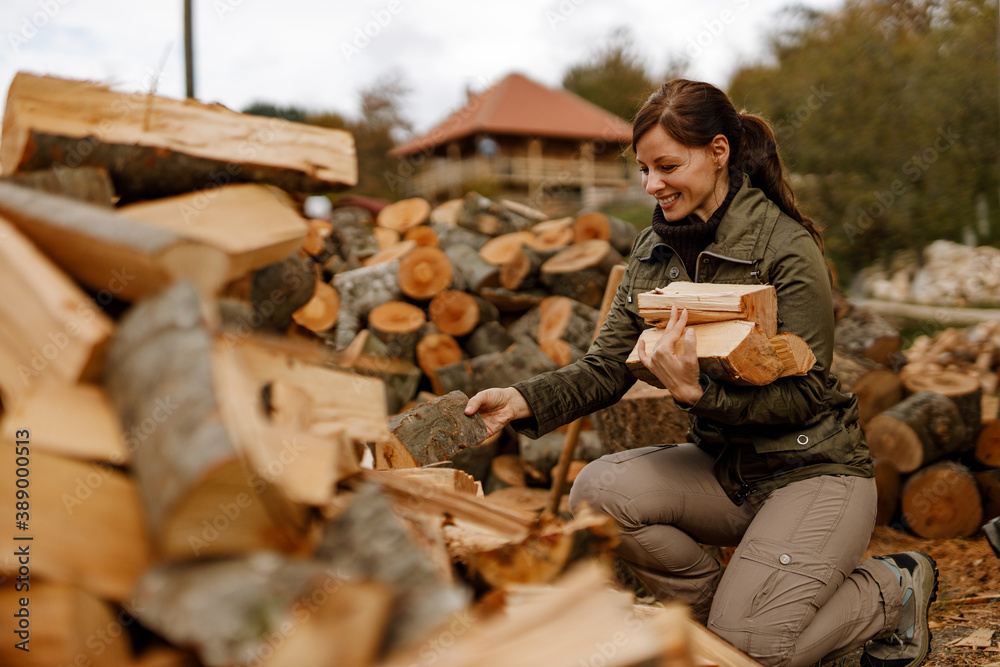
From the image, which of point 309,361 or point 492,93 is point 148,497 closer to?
point 309,361

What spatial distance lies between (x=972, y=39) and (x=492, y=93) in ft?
45.3

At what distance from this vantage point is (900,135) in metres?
10.7

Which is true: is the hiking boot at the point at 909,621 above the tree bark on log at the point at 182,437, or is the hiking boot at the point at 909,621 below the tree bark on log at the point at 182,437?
below

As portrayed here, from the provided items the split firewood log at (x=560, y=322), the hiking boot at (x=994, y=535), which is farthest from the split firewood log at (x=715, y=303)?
the split firewood log at (x=560, y=322)

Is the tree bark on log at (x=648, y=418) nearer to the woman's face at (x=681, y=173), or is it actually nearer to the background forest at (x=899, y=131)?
the woman's face at (x=681, y=173)

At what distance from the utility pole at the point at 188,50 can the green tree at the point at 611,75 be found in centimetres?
2002

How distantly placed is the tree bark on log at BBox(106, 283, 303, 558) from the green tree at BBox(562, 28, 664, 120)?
2618 cm

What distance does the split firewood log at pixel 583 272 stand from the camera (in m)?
5.00

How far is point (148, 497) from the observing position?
39.3 inches

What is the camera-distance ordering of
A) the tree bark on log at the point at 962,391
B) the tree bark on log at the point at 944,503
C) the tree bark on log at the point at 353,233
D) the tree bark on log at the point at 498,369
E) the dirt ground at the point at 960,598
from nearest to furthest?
1. the dirt ground at the point at 960,598
2. the tree bark on log at the point at 944,503
3. the tree bark on log at the point at 962,391
4. the tree bark on log at the point at 498,369
5. the tree bark on log at the point at 353,233

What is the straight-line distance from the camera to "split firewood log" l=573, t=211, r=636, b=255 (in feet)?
17.7

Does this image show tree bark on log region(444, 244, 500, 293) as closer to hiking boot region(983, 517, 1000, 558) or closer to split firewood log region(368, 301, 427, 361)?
split firewood log region(368, 301, 427, 361)

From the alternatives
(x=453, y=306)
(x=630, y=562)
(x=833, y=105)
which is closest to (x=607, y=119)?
(x=833, y=105)

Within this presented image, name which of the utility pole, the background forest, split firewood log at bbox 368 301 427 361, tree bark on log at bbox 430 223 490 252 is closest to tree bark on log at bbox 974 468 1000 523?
split firewood log at bbox 368 301 427 361
